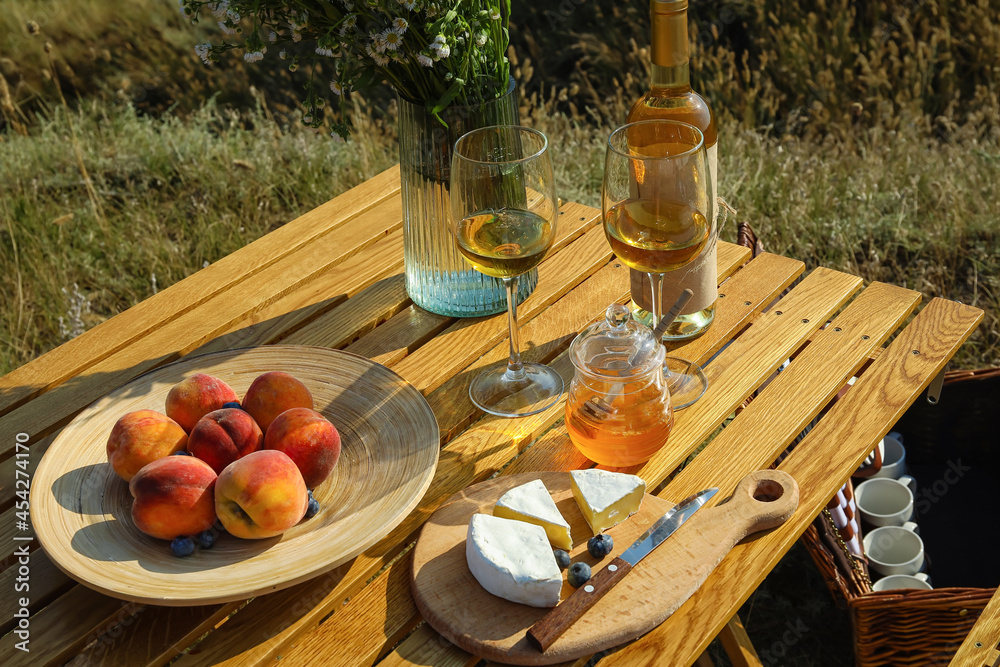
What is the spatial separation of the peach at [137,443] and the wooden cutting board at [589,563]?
0.38 m

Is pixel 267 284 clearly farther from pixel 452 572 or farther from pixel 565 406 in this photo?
pixel 452 572

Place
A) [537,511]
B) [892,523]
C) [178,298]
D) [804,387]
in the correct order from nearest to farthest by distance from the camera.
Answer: [537,511]
[804,387]
[178,298]
[892,523]

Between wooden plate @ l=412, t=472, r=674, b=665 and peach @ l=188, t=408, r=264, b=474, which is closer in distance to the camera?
wooden plate @ l=412, t=472, r=674, b=665

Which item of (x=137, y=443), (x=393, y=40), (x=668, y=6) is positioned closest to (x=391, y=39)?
(x=393, y=40)

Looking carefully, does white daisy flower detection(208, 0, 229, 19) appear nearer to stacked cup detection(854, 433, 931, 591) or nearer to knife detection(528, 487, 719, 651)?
knife detection(528, 487, 719, 651)

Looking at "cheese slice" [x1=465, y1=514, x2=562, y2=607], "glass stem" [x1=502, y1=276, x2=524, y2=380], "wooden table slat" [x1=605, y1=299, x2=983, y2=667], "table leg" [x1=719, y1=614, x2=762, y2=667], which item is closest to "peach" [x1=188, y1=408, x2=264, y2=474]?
"cheese slice" [x1=465, y1=514, x2=562, y2=607]

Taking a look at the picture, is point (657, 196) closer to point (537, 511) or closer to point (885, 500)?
point (537, 511)

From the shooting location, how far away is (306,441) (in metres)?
1.27

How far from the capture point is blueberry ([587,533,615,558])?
122cm

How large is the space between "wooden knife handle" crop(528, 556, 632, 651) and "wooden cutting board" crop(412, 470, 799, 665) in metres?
0.01

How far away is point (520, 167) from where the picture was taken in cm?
134

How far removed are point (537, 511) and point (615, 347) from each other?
11.2 inches

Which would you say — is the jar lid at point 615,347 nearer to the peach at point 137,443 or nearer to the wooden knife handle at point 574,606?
the wooden knife handle at point 574,606

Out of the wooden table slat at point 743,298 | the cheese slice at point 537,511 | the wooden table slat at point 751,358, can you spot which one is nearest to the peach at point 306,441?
the cheese slice at point 537,511
